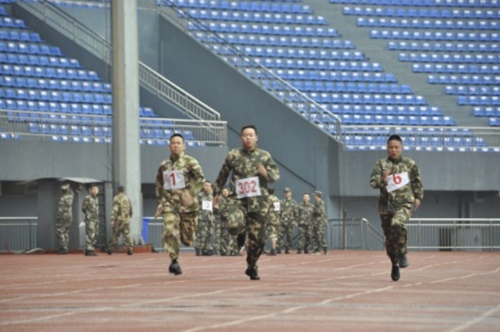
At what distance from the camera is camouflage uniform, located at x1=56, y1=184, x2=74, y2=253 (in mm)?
35656

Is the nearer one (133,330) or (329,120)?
(133,330)

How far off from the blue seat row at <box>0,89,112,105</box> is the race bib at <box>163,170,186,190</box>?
2299cm

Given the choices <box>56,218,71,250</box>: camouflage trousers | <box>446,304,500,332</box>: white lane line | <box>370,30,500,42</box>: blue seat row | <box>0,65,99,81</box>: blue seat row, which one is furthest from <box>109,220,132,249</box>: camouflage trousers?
<box>446,304,500,332</box>: white lane line

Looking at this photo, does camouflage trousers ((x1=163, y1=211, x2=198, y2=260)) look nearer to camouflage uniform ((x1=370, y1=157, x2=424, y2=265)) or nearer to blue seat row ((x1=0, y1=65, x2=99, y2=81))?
camouflage uniform ((x1=370, y1=157, x2=424, y2=265))

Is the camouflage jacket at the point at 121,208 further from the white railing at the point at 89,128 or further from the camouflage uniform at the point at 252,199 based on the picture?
the camouflage uniform at the point at 252,199

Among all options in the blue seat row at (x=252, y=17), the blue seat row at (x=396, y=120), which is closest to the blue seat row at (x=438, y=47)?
the blue seat row at (x=252, y=17)

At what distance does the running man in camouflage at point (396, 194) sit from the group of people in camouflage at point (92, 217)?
54.1 ft

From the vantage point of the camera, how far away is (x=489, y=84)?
49562 millimetres

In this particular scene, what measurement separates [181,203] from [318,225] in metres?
19.8

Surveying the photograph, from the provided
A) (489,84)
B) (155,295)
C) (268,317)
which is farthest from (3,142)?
(268,317)

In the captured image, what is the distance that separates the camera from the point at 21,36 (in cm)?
4478

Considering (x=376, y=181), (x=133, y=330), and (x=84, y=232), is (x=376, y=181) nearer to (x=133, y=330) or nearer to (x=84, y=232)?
(x=133, y=330)

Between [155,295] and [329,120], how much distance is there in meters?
30.1

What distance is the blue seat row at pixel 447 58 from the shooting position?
50.4 m
